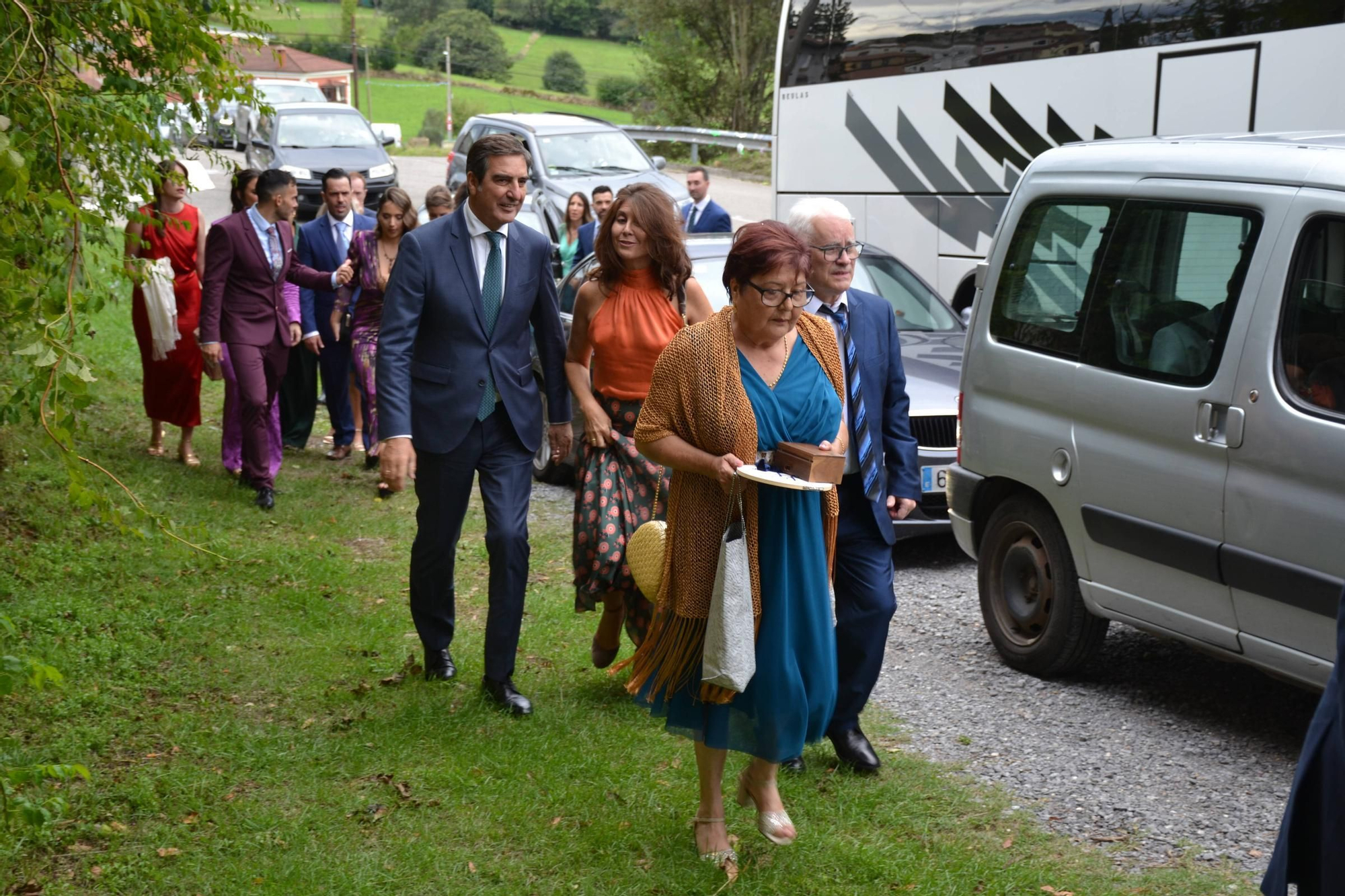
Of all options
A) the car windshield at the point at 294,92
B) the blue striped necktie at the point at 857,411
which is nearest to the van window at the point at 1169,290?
the blue striped necktie at the point at 857,411

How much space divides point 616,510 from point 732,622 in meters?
1.65

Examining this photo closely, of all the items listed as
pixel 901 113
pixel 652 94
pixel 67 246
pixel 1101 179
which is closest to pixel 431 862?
A: pixel 67 246

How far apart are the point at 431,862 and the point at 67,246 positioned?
7.47ft

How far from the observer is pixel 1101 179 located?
5887 millimetres

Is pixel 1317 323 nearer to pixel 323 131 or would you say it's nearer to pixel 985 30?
pixel 985 30

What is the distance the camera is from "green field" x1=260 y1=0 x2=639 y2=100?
249 ft

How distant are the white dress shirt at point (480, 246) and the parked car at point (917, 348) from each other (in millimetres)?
1694

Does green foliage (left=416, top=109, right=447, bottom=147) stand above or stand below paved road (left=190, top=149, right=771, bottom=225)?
above

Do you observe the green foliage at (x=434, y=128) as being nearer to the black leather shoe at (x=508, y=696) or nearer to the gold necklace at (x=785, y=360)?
the black leather shoe at (x=508, y=696)

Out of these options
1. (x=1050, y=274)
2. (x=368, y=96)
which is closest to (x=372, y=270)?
(x=1050, y=274)

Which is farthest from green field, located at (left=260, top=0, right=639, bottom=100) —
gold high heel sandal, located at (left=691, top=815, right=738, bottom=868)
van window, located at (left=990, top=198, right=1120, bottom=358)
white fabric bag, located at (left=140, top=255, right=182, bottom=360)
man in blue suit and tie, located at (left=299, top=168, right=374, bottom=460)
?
gold high heel sandal, located at (left=691, top=815, right=738, bottom=868)

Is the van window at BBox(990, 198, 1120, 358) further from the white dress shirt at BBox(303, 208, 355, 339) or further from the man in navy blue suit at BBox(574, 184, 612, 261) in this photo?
the man in navy blue suit at BBox(574, 184, 612, 261)

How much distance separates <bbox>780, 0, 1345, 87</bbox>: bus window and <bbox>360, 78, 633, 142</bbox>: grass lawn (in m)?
41.1

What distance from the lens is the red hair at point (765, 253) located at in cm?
396
